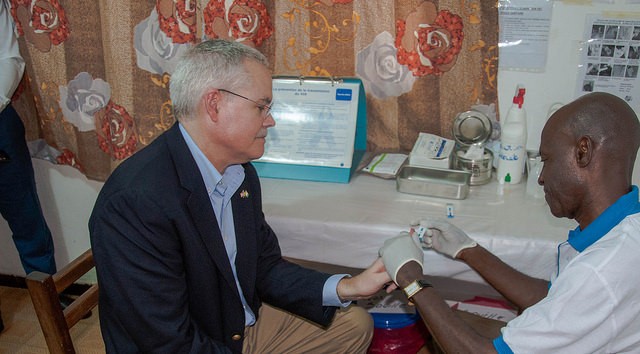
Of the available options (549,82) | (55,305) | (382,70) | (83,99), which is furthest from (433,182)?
(83,99)

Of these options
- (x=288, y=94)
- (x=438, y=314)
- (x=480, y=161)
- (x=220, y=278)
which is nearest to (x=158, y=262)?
(x=220, y=278)

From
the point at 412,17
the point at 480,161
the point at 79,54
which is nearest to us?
the point at 480,161

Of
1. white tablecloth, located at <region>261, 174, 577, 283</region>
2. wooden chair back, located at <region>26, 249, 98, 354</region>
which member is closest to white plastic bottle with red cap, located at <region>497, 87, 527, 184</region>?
white tablecloth, located at <region>261, 174, 577, 283</region>

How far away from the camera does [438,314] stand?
118 centimetres

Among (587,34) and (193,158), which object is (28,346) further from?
(587,34)

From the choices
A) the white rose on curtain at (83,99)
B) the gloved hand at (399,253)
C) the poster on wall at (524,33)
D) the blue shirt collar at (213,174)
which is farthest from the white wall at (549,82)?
the blue shirt collar at (213,174)

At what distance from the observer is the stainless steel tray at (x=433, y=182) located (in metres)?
1.65

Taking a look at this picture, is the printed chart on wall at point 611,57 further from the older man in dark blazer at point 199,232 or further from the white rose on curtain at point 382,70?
the older man in dark blazer at point 199,232

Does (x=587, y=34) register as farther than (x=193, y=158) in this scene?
Yes

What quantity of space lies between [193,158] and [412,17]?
102 centimetres

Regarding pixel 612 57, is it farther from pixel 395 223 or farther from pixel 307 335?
pixel 307 335

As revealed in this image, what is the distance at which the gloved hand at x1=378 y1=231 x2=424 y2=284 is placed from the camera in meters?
1.31

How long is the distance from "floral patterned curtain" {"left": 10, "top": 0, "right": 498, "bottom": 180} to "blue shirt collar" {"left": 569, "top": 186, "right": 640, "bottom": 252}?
906mm

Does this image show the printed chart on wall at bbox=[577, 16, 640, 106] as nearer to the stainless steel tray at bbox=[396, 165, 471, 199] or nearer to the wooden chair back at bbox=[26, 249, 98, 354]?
the stainless steel tray at bbox=[396, 165, 471, 199]
